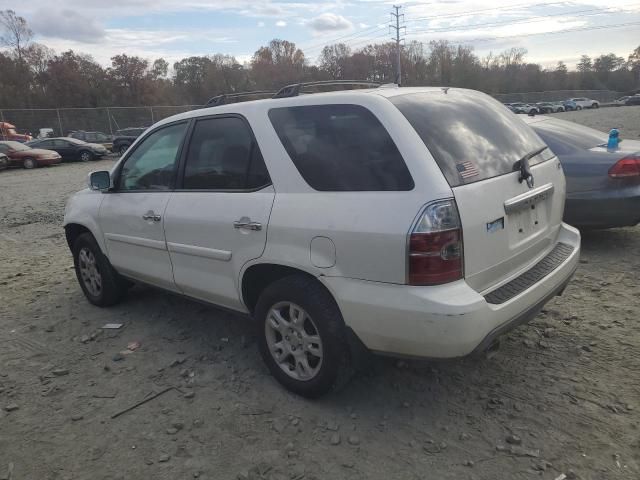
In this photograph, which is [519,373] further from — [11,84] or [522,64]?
[522,64]

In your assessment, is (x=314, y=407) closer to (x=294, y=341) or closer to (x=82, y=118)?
(x=294, y=341)

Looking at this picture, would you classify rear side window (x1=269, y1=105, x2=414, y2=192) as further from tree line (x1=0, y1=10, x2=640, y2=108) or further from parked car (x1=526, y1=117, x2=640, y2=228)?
tree line (x1=0, y1=10, x2=640, y2=108)

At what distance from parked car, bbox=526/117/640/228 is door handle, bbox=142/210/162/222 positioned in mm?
4245

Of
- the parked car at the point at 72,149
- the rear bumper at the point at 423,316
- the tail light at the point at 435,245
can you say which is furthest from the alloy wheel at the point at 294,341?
the parked car at the point at 72,149

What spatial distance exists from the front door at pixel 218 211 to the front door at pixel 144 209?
0.15 m

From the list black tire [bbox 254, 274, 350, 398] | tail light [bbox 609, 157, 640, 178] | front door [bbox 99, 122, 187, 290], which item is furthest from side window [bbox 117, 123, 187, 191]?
tail light [bbox 609, 157, 640, 178]

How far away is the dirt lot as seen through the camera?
254cm

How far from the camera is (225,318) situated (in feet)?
14.5

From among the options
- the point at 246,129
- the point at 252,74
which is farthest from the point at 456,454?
the point at 252,74

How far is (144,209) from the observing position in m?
3.95

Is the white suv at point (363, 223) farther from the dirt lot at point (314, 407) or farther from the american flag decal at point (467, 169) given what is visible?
the dirt lot at point (314, 407)

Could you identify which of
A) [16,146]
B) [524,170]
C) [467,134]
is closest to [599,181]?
[524,170]

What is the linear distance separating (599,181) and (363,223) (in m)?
3.86

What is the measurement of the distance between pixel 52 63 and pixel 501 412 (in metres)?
67.6
